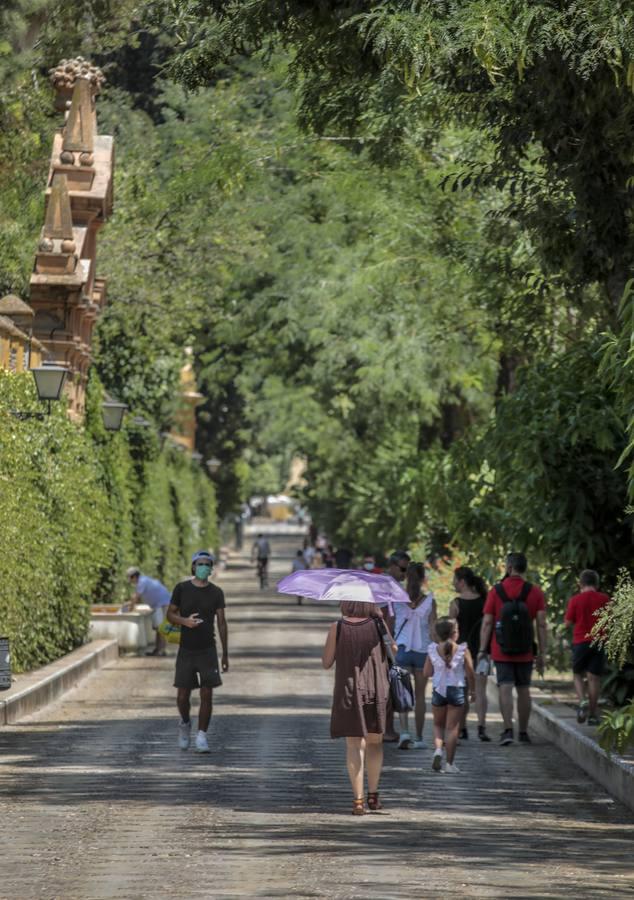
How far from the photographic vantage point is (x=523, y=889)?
10.4 m

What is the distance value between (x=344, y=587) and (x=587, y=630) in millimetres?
5055

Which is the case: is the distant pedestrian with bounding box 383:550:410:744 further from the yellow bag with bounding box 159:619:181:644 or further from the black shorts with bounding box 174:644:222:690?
the yellow bag with bounding box 159:619:181:644

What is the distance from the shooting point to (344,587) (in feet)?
48.0

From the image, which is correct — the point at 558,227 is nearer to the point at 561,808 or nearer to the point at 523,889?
the point at 561,808

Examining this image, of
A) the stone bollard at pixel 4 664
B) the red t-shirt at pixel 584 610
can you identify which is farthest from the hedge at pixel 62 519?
the red t-shirt at pixel 584 610

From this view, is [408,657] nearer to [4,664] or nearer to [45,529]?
[4,664]

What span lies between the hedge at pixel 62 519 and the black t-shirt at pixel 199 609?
13.8ft

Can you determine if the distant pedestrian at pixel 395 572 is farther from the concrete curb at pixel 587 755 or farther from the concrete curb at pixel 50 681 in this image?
the concrete curb at pixel 50 681

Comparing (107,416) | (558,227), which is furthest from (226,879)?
(107,416)

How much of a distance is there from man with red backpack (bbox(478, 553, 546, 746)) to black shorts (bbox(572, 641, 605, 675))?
0.56 meters

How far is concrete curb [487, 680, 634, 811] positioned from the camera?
14.9 m

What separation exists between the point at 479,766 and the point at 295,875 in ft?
22.4

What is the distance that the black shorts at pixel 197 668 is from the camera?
18109mm

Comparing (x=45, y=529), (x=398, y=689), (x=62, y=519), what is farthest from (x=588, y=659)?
(x=62, y=519)
